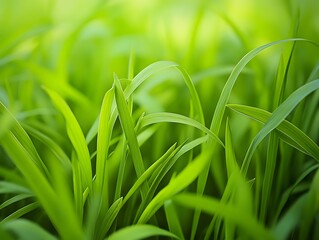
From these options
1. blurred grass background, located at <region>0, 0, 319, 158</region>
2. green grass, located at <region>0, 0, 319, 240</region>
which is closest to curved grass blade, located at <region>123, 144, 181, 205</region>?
green grass, located at <region>0, 0, 319, 240</region>

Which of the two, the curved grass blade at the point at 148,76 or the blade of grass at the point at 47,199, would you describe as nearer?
the blade of grass at the point at 47,199

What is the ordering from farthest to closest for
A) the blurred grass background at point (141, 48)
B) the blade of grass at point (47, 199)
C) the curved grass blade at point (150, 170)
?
the blurred grass background at point (141, 48), the curved grass blade at point (150, 170), the blade of grass at point (47, 199)

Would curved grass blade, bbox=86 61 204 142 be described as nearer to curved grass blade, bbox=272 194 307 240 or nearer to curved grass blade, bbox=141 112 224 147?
curved grass blade, bbox=141 112 224 147

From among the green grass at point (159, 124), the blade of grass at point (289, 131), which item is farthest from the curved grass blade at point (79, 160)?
the blade of grass at point (289, 131)

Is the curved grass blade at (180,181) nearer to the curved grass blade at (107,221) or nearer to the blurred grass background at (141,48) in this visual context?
the curved grass blade at (107,221)

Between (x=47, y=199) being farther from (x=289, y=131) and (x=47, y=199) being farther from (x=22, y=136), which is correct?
(x=289, y=131)

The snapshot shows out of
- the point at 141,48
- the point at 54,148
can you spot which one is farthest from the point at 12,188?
the point at 141,48

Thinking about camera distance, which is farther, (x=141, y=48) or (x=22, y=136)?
(x=141, y=48)

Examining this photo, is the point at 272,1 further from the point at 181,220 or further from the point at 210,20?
the point at 181,220

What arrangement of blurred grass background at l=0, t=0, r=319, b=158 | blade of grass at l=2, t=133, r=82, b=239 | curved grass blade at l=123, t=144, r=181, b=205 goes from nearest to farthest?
blade of grass at l=2, t=133, r=82, b=239 → curved grass blade at l=123, t=144, r=181, b=205 → blurred grass background at l=0, t=0, r=319, b=158

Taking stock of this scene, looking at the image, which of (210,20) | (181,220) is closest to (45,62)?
(210,20)
